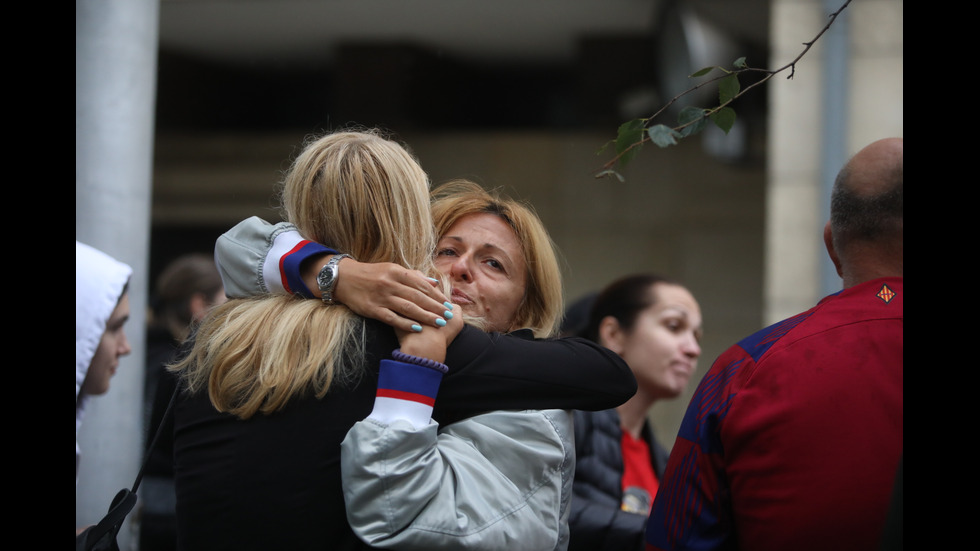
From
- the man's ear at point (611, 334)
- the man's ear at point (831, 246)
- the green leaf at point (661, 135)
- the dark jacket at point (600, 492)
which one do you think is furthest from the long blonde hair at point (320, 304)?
the man's ear at point (611, 334)

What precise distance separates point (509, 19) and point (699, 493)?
209 inches

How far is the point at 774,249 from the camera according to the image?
5973 mm

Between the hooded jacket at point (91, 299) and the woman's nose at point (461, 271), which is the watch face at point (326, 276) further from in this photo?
the hooded jacket at point (91, 299)

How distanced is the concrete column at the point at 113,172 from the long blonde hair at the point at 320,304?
5.55 ft

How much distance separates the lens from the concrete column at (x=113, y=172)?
132 inches

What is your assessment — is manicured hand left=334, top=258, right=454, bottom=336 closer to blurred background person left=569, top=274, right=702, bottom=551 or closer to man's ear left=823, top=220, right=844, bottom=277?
man's ear left=823, top=220, right=844, bottom=277

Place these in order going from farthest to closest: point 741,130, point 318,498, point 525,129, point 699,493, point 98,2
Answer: point 525,129
point 741,130
point 98,2
point 699,493
point 318,498

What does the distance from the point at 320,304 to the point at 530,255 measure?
2.43 ft

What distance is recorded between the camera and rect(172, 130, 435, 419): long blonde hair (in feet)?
5.46

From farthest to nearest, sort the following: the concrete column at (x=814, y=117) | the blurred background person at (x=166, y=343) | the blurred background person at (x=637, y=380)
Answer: the concrete column at (x=814, y=117) < the blurred background person at (x=166, y=343) < the blurred background person at (x=637, y=380)

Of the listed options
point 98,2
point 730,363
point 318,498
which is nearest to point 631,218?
point 98,2

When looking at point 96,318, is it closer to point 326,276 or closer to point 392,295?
point 326,276

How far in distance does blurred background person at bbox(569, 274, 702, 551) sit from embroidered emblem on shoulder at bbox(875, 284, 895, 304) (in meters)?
1.32
